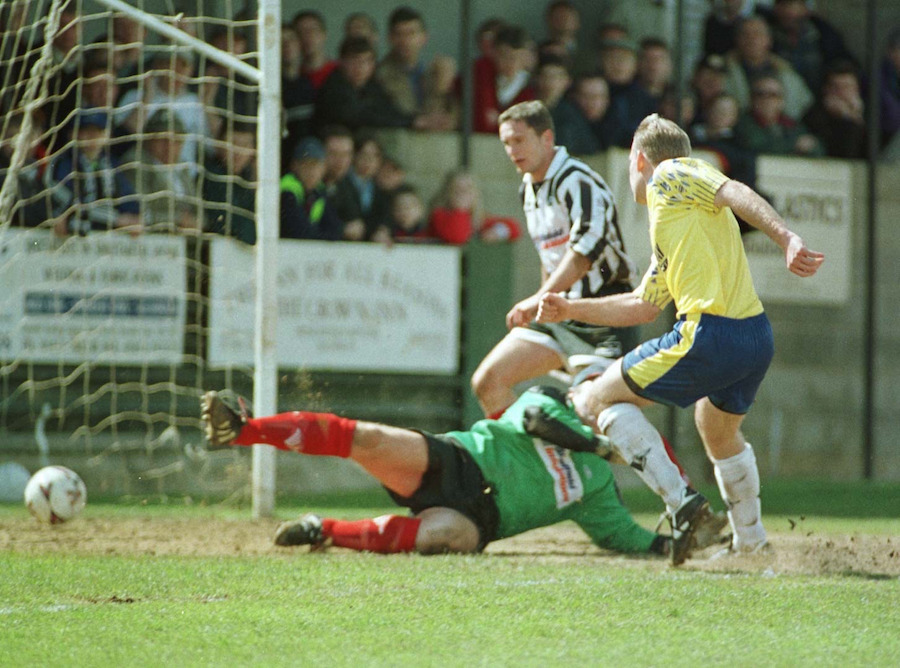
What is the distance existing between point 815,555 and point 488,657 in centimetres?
267

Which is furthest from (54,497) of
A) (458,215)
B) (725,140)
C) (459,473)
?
(725,140)

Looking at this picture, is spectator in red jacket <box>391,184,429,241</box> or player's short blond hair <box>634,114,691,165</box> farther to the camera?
spectator in red jacket <box>391,184,429,241</box>

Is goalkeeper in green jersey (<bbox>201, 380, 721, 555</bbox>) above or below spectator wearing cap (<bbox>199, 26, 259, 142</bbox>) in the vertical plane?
below

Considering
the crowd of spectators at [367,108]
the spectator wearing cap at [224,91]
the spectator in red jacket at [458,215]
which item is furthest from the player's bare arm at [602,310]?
the spectator in red jacket at [458,215]

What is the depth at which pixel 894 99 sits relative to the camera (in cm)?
1324

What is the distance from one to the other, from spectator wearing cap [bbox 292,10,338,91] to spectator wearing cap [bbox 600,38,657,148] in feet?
8.77

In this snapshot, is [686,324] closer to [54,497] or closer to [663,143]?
[663,143]

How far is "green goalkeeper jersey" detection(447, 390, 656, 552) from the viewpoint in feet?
18.5

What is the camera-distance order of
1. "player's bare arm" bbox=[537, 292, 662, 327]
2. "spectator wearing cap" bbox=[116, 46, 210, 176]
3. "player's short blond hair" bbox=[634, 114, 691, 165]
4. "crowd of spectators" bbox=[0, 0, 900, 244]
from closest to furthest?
"player's short blond hair" bbox=[634, 114, 691, 165] → "player's bare arm" bbox=[537, 292, 662, 327] → "crowd of spectators" bbox=[0, 0, 900, 244] → "spectator wearing cap" bbox=[116, 46, 210, 176]

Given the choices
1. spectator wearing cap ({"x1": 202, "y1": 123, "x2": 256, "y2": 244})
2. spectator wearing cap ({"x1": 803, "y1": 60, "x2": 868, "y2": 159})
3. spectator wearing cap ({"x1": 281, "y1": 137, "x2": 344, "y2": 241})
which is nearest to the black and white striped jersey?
spectator wearing cap ({"x1": 202, "y1": 123, "x2": 256, "y2": 244})

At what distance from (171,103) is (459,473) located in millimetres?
5056

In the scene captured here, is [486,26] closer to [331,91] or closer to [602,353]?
[331,91]

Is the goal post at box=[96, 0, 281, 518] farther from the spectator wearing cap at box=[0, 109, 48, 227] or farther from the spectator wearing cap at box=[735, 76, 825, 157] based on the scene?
the spectator wearing cap at box=[735, 76, 825, 157]

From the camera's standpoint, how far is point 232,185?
32.1 feet
